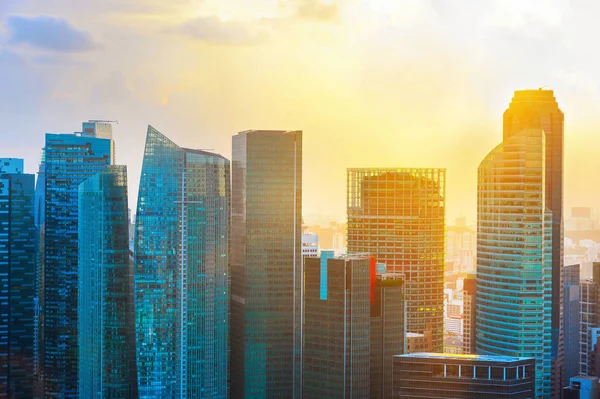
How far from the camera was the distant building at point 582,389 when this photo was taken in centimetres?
1599

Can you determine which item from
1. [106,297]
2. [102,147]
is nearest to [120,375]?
[106,297]

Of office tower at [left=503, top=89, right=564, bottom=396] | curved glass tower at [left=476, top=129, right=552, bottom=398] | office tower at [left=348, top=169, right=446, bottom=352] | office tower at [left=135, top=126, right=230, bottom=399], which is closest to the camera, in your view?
office tower at [left=135, top=126, right=230, bottom=399]

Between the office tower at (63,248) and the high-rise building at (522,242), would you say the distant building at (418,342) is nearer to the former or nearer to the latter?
the high-rise building at (522,242)

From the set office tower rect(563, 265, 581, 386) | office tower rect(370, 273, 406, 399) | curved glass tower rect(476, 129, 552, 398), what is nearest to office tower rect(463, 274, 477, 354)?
curved glass tower rect(476, 129, 552, 398)

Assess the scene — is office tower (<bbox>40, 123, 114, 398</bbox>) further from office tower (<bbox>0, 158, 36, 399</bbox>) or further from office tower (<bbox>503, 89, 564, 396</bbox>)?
office tower (<bbox>503, 89, 564, 396</bbox>)

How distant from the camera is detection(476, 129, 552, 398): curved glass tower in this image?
17422 millimetres

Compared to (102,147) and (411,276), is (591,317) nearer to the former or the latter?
(411,276)

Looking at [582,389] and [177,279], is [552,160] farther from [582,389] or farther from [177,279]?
[177,279]

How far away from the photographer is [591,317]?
65.2 ft

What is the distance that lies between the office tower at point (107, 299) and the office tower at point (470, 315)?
6.32 m

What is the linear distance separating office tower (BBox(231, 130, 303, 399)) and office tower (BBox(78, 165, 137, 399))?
199cm

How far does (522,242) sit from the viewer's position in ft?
58.2

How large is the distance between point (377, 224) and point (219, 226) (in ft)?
21.3

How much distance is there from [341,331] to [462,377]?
8.75ft
